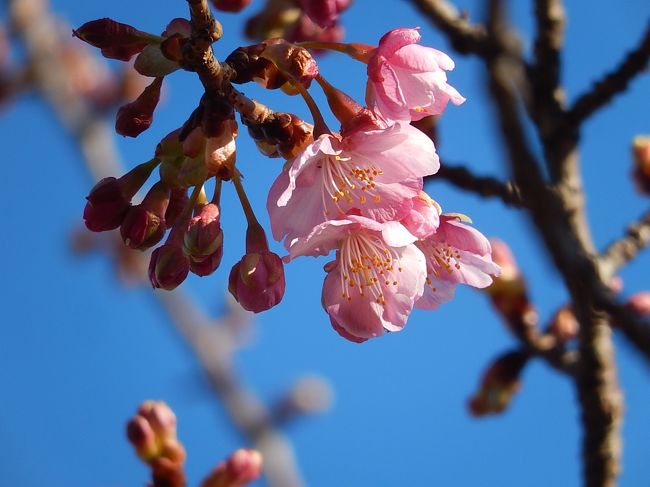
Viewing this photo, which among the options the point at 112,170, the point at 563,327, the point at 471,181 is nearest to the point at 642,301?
the point at 563,327

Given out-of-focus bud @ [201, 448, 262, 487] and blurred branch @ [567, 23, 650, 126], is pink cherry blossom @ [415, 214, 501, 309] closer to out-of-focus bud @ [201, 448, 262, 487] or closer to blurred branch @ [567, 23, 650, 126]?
blurred branch @ [567, 23, 650, 126]

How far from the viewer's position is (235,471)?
6.66 ft

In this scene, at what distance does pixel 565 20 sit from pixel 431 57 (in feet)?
→ 2.08

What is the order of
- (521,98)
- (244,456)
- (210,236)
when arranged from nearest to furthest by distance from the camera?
1. (521,98)
2. (210,236)
3. (244,456)

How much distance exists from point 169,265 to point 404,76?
50 centimetres

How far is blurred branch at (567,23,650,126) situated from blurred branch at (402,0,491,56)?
0.28 meters

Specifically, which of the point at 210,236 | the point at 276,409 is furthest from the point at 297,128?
the point at 276,409

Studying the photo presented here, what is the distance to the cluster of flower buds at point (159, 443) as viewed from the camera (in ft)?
6.25

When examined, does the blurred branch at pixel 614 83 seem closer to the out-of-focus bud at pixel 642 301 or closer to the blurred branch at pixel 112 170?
the out-of-focus bud at pixel 642 301

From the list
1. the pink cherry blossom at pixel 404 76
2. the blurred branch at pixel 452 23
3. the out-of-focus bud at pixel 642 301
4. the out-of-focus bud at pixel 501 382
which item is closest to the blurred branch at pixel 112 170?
the out-of-focus bud at pixel 501 382

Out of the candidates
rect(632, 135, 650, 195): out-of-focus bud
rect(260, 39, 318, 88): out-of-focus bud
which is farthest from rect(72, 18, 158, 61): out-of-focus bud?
rect(632, 135, 650, 195): out-of-focus bud

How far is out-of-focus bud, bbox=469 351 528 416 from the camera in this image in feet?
7.76

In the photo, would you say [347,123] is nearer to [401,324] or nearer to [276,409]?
[401,324]

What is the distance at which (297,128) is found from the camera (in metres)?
1.27
